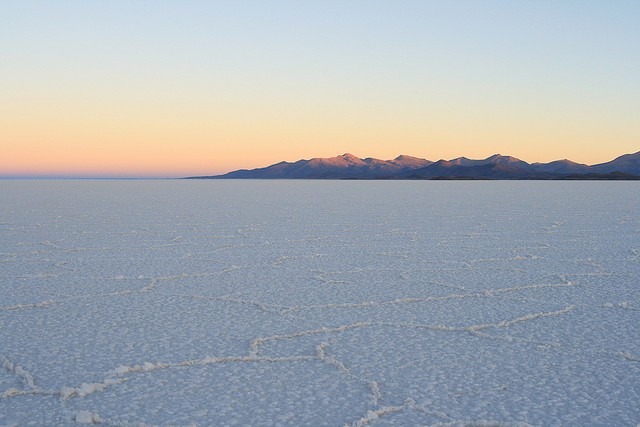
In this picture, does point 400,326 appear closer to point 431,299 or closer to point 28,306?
point 431,299

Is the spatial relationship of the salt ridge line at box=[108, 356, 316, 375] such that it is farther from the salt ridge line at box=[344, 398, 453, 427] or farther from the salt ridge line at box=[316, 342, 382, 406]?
the salt ridge line at box=[344, 398, 453, 427]

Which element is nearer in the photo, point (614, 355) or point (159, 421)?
point (159, 421)

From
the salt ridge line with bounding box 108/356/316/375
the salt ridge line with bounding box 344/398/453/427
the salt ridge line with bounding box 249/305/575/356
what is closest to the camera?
→ the salt ridge line with bounding box 344/398/453/427

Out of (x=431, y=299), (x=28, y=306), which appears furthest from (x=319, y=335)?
(x=28, y=306)

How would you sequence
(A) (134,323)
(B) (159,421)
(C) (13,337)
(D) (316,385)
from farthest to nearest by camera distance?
(A) (134,323) → (C) (13,337) → (D) (316,385) → (B) (159,421)

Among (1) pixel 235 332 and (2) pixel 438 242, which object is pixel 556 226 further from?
(1) pixel 235 332

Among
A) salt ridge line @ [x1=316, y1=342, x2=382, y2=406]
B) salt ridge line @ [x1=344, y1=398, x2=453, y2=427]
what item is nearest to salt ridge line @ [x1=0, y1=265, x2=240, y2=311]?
salt ridge line @ [x1=316, y1=342, x2=382, y2=406]

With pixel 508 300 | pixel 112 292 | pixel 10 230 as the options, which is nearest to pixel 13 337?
pixel 112 292

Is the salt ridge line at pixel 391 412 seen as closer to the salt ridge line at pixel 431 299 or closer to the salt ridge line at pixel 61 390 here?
the salt ridge line at pixel 61 390

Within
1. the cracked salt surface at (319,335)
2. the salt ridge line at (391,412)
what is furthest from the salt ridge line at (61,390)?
the salt ridge line at (391,412)
